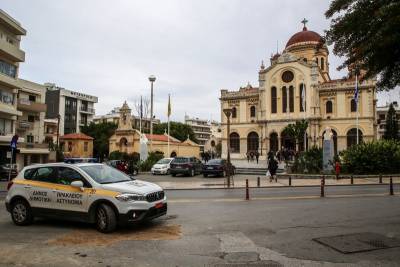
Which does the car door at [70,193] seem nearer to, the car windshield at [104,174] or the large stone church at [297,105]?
the car windshield at [104,174]

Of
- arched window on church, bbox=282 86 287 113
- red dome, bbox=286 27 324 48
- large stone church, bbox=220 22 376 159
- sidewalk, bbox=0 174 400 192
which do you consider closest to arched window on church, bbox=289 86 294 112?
large stone church, bbox=220 22 376 159

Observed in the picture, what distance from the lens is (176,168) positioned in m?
29.9

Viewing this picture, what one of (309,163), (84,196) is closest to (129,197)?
(84,196)

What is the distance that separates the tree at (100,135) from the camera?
71062mm

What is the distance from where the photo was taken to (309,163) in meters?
28.9

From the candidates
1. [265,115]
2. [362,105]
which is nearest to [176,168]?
[265,115]

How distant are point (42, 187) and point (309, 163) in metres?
23.6

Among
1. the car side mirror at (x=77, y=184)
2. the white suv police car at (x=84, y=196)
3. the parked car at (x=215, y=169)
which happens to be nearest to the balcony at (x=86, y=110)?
the parked car at (x=215, y=169)

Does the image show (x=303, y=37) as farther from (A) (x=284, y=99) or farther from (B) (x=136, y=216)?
(B) (x=136, y=216)

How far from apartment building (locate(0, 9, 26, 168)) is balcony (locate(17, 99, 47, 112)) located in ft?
10.7

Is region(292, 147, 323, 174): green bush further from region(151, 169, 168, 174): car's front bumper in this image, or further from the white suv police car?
the white suv police car

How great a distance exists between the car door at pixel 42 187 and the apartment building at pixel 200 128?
5098 inches

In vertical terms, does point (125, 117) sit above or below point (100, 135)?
above

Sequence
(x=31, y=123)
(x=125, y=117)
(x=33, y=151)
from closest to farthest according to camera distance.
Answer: (x=33, y=151), (x=31, y=123), (x=125, y=117)
